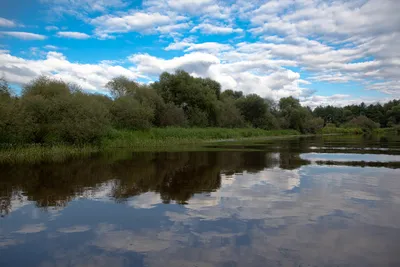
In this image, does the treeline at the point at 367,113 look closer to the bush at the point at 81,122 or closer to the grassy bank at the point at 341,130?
the grassy bank at the point at 341,130

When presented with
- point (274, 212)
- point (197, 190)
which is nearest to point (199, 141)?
point (197, 190)

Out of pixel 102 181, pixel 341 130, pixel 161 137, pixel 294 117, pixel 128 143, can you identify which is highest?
pixel 294 117

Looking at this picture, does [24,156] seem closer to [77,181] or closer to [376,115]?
[77,181]

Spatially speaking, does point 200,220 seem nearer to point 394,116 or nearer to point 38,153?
point 38,153

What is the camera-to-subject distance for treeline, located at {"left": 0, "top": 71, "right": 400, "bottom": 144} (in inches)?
1191

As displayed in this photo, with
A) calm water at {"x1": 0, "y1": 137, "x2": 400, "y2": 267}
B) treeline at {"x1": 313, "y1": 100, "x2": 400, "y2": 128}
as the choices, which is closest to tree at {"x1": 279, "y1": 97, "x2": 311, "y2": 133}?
treeline at {"x1": 313, "y1": 100, "x2": 400, "y2": 128}

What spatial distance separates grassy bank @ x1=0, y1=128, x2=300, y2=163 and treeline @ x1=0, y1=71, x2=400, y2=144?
4.12 feet

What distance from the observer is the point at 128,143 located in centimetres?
4081

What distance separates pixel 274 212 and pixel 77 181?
33.8ft

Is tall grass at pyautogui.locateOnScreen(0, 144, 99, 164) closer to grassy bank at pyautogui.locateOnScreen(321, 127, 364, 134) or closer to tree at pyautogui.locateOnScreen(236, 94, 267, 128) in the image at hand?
tree at pyautogui.locateOnScreen(236, 94, 267, 128)

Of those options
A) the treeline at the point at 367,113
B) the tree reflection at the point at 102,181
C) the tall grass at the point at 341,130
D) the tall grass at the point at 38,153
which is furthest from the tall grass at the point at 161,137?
the treeline at the point at 367,113

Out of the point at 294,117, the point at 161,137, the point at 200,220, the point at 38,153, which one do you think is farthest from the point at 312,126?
the point at 200,220

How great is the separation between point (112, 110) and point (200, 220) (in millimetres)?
39131

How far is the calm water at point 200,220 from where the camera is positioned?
→ 686 centimetres
